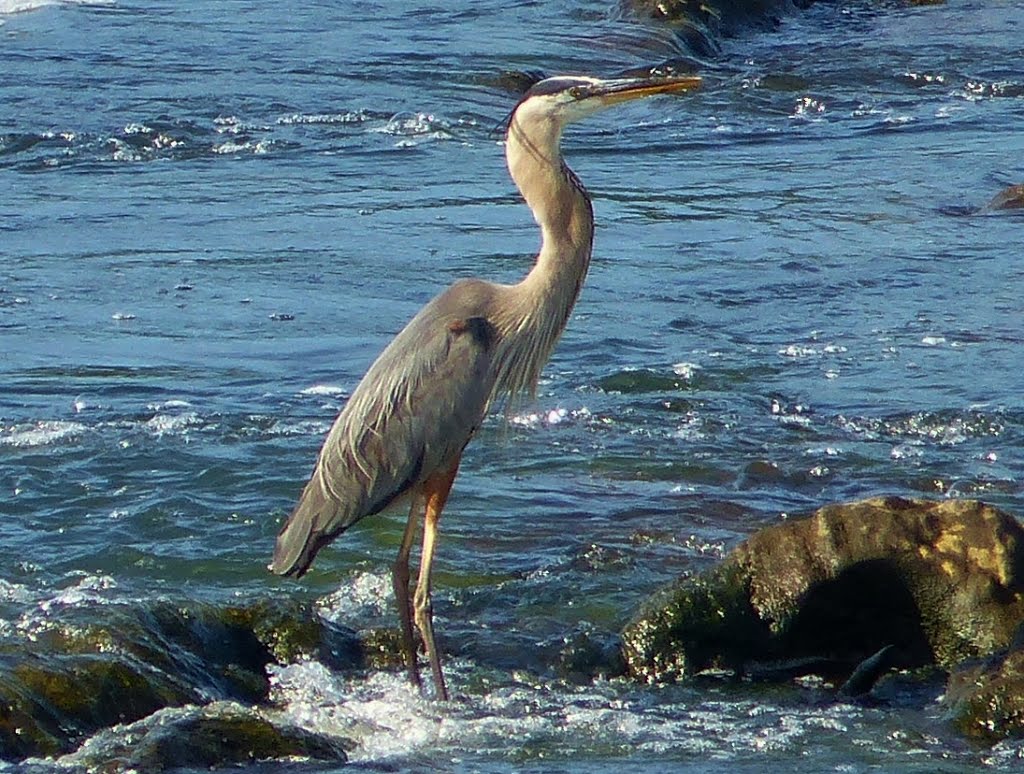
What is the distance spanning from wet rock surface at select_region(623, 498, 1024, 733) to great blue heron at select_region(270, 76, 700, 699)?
83cm

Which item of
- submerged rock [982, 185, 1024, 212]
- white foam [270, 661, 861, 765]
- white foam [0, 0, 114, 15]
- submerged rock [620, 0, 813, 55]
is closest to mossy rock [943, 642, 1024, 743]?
white foam [270, 661, 861, 765]

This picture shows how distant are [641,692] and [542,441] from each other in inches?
97.7

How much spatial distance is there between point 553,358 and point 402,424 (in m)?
2.89

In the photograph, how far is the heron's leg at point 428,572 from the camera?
591 centimetres

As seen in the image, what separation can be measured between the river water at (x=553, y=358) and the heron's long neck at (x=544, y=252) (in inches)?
30.0

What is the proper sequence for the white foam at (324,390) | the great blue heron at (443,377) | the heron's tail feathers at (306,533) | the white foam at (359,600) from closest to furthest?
the heron's tail feathers at (306,533) < the great blue heron at (443,377) < the white foam at (359,600) < the white foam at (324,390)

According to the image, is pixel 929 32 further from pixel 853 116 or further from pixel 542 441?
pixel 542 441

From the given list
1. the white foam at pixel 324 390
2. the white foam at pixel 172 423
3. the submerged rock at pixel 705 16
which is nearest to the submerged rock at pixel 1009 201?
the white foam at pixel 324 390

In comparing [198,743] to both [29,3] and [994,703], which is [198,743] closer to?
[994,703]

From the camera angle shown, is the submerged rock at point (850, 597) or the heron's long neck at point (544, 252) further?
the heron's long neck at point (544, 252)

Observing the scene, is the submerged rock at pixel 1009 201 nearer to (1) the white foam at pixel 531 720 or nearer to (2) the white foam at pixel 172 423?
(2) the white foam at pixel 172 423

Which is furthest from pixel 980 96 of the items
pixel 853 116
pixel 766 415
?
pixel 766 415

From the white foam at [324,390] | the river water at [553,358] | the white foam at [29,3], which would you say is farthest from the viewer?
the white foam at [29,3]

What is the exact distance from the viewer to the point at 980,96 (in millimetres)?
15281
